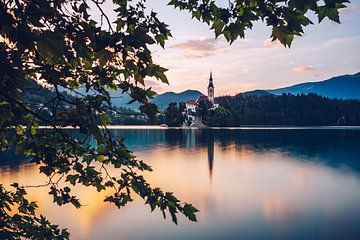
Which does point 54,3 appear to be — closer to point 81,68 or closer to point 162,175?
point 81,68

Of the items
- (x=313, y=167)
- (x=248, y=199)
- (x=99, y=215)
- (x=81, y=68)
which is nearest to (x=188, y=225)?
(x=99, y=215)

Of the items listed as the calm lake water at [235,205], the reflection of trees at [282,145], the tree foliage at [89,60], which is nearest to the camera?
the tree foliage at [89,60]

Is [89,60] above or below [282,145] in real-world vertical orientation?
above

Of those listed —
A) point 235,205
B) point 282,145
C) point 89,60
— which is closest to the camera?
point 89,60

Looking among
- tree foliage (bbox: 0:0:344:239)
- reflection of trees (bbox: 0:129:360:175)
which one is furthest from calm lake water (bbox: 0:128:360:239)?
tree foliage (bbox: 0:0:344:239)

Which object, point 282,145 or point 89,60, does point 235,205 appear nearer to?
point 89,60

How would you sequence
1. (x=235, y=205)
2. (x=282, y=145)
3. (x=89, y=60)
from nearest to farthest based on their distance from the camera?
(x=89, y=60)
(x=235, y=205)
(x=282, y=145)

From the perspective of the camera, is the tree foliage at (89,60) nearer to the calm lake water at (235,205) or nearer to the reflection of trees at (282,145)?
the calm lake water at (235,205)

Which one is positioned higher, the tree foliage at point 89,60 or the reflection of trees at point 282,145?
the tree foliage at point 89,60

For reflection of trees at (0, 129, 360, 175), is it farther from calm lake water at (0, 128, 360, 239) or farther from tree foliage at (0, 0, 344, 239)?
tree foliage at (0, 0, 344, 239)

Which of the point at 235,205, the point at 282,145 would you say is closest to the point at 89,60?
the point at 235,205

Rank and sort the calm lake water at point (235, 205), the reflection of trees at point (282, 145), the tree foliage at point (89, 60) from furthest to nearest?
the reflection of trees at point (282, 145), the calm lake water at point (235, 205), the tree foliage at point (89, 60)

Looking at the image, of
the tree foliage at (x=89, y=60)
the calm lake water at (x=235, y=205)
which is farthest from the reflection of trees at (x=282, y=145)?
the tree foliage at (x=89, y=60)

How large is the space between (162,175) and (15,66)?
1553 inches
